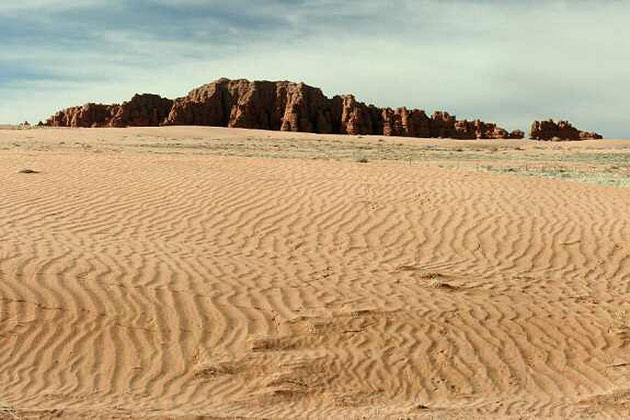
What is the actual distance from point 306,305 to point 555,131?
3808 inches

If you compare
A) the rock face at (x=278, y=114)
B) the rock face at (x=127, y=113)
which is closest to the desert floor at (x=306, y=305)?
the rock face at (x=278, y=114)

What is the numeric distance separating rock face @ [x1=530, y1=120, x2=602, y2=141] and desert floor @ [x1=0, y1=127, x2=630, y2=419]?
8866 centimetres

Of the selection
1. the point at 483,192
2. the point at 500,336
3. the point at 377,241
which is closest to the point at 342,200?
the point at 377,241

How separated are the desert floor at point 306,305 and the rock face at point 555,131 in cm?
8866

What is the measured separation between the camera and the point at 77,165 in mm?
15398

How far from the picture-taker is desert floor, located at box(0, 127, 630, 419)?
5492mm

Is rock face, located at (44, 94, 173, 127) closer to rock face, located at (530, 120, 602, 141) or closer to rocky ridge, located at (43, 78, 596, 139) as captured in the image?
rocky ridge, located at (43, 78, 596, 139)

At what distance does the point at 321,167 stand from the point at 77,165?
5.73 meters

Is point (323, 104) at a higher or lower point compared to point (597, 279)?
higher

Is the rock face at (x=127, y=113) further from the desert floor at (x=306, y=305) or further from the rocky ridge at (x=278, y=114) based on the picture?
the desert floor at (x=306, y=305)

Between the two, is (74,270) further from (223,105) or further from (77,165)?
(223,105)

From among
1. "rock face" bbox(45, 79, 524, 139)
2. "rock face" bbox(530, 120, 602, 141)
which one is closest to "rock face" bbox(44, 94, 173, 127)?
"rock face" bbox(45, 79, 524, 139)

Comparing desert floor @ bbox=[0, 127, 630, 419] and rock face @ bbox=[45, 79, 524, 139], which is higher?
rock face @ bbox=[45, 79, 524, 139]

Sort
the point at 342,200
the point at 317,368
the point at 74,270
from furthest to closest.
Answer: the point at 342,200
the point at 74,270
the point at 317,368
